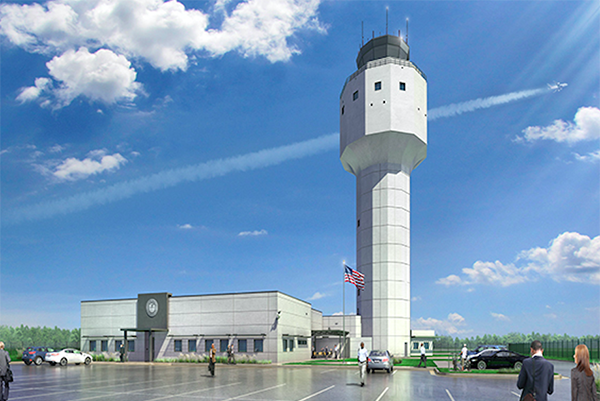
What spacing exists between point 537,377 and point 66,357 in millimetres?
42597

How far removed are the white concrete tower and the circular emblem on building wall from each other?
969 inches

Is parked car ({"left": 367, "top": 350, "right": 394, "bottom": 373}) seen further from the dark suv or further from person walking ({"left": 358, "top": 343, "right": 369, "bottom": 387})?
the dark suv

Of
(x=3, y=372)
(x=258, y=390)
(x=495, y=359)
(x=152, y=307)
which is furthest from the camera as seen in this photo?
(x=152, y=307)

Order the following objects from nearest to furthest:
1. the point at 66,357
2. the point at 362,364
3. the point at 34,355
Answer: the point at 362,364
the point at 66,357
the point at 34,355

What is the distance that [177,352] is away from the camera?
46969 millimetres

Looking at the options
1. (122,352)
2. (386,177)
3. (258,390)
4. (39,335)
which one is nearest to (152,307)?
(122,352)

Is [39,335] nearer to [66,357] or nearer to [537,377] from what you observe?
[66,357]

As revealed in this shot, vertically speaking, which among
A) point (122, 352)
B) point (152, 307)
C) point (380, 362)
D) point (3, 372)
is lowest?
point (122, 352)

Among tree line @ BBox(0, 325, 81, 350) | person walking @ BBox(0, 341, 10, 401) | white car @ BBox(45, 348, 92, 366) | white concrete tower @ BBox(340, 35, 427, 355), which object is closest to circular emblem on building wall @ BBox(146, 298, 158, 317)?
white car @ BBox(45, 348, 92, 366)

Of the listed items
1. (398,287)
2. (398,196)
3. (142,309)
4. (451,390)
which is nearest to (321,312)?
(398,287)

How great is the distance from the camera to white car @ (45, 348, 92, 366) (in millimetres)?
40125

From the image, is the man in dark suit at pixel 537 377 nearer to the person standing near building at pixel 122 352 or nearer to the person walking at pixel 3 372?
the person walking at pixel 3 372

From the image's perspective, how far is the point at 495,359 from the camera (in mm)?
34688

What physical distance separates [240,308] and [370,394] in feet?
89.8
